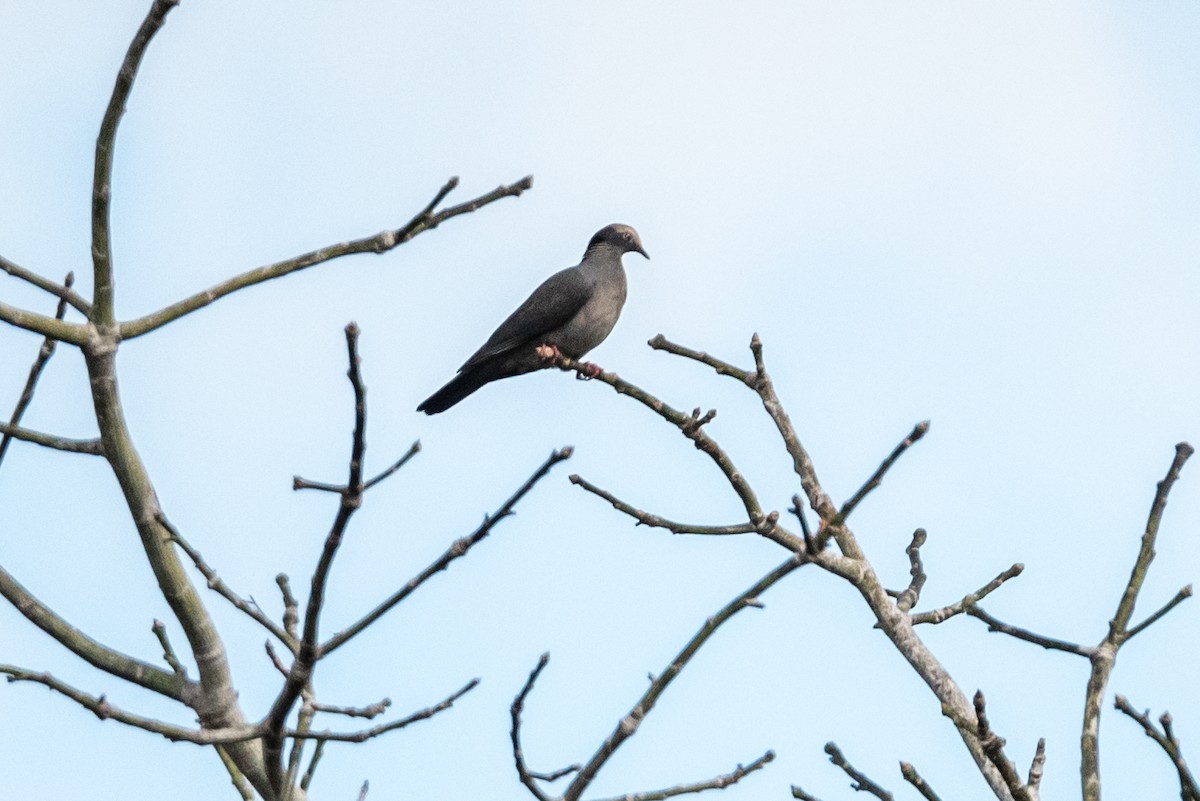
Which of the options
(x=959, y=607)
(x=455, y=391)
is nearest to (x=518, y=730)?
(x=959, y=607)

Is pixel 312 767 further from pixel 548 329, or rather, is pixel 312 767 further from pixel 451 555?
pixel 548 329

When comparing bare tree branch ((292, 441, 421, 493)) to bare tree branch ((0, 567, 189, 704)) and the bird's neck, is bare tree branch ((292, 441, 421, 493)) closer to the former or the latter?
bare tree branch ((0, 567, 189, 704))

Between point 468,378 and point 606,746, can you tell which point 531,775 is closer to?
point 606,746

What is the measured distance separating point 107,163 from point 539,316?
647 cm

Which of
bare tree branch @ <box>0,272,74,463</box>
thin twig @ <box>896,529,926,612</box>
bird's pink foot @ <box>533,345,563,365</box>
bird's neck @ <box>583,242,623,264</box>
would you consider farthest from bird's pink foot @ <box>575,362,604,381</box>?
bare tree branch @ <box>0,272,74,463</box>

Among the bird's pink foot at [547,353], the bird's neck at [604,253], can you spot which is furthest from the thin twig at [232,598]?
the bird's neck at [604,253]

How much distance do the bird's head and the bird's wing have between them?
3.44ft

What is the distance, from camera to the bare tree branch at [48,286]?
11.7 ft

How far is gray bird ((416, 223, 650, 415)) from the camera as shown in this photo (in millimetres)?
9859

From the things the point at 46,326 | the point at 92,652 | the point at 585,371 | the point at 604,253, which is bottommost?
the point at 92,652

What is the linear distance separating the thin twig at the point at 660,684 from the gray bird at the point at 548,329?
6233 mm

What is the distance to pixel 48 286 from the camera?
12.1 feet

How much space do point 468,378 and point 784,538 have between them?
5910mm

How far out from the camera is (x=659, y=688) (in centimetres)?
345
